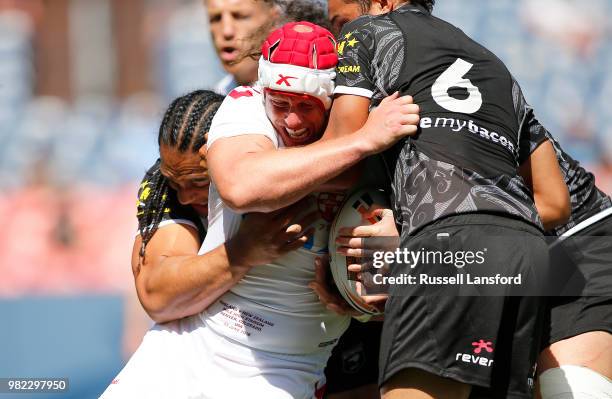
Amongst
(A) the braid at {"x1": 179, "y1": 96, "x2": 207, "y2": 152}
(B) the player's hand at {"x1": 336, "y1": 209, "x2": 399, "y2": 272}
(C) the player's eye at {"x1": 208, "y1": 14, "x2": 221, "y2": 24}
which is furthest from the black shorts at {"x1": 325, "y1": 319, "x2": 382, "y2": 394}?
(C) the player's eye at {"x1": 208, "y1": 14, "x2": 221, "y2": 24}

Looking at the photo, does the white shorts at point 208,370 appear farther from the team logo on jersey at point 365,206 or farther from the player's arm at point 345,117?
the player's arm at point 345,117

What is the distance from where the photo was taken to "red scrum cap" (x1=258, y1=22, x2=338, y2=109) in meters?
3.34

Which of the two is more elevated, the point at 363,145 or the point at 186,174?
the point at 363,145

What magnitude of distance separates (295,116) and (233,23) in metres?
2.46

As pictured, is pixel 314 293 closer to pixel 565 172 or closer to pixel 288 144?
pixel 288 144

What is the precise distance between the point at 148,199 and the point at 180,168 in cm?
33

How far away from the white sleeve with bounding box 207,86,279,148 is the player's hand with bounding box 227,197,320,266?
266 millimetres

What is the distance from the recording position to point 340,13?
4191mm

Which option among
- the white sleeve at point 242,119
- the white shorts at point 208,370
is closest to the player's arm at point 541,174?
the white sleeve at point 242,119

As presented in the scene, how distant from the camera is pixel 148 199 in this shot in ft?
13.6

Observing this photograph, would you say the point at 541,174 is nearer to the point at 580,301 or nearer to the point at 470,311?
the point at 580,301

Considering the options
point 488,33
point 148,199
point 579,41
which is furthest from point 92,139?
point 148,199

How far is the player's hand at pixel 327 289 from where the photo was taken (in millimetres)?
3652

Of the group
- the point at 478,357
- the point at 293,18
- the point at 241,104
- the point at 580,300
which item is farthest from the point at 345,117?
the point at 293,18
